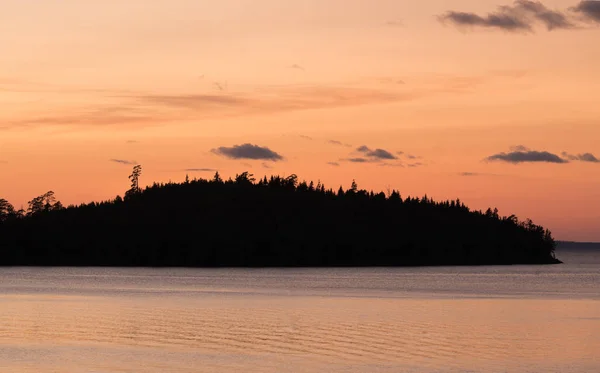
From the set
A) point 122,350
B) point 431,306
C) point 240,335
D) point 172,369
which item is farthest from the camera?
point 431,306

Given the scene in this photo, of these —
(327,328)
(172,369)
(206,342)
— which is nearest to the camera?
(172,369)

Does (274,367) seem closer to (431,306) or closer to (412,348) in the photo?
(412,348)

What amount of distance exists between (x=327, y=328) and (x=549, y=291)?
60.8m

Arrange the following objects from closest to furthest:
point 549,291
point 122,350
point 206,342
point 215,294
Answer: point 122,350 → point 206,342 → point 215,294 → point 549,291

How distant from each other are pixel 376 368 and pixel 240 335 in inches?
588

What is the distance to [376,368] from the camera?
1732 inches

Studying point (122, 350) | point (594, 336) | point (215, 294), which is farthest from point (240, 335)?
point (215, 294)

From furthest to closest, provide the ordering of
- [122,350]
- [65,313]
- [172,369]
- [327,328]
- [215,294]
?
[215,294] → [65,313] → [327,328] → [122,350] → [172,369]

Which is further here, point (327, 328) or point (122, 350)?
point (327, 328)

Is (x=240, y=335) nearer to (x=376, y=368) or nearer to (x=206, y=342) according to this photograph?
(x=206, y=342)

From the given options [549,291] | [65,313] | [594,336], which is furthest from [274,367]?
[549,291]

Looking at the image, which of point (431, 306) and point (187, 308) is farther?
point (431, 306)

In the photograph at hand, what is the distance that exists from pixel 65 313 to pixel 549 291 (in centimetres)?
6136

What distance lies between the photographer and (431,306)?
85.8 meters
